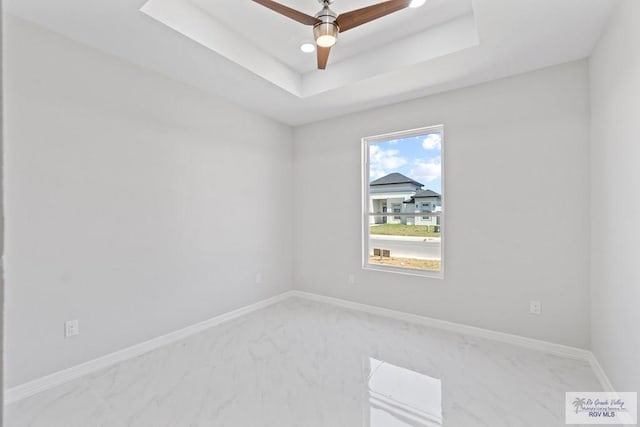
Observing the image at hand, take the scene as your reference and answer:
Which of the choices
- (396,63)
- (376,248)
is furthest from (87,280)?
(396,63)

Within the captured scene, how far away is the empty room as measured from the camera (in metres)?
2.08

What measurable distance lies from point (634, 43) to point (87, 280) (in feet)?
13.2

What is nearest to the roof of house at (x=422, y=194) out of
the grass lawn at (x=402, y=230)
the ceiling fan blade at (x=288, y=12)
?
the grass lawn at (x=402, y=230)

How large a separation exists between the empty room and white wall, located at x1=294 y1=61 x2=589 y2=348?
0.8 inches

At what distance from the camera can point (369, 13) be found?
1998mm

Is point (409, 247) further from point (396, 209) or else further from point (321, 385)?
point (321, 385)

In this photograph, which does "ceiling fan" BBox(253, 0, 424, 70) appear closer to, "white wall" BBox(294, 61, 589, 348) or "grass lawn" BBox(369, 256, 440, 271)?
"white wall" BBox(294, 61, 589, 348)

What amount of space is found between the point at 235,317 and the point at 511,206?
317cm

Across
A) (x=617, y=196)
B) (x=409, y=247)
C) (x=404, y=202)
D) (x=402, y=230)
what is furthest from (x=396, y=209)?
(x=617, y=196)

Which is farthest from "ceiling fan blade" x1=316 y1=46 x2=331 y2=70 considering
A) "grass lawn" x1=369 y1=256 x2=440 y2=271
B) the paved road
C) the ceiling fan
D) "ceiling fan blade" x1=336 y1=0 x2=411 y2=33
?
"grass lawn" x1=369 y1=256 x2=440 y2=271

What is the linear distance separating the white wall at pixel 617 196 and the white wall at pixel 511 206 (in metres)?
0.15

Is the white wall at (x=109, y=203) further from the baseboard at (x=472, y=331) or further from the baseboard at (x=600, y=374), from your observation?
the baseboard at (x=600, y=374)

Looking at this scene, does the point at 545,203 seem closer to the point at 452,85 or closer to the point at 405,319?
the point at 452,85

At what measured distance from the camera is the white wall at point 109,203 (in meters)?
2.21
